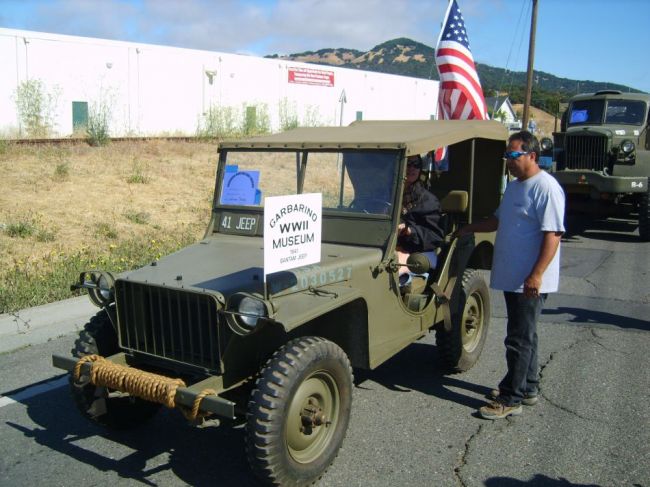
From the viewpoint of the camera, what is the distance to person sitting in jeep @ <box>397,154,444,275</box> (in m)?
4.54

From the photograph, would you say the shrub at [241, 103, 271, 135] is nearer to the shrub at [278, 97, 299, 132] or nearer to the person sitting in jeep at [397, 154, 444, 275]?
the shrub at [278, 97, 299, 132]

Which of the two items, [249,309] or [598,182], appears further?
[598,182]

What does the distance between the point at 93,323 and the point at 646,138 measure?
40.7 feet

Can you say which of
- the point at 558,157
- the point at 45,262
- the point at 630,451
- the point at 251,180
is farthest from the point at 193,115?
the point at 630,451

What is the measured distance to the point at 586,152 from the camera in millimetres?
12734

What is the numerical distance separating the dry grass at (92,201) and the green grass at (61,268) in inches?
1.9

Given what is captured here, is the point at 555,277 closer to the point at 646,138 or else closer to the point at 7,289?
the point at 7,289

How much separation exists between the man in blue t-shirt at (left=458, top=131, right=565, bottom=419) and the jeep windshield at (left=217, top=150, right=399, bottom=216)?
2.58 feet

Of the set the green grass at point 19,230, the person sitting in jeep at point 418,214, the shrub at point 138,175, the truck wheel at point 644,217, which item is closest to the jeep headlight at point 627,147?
the truck wheel at point 644,217

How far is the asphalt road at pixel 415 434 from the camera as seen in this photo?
346 cm

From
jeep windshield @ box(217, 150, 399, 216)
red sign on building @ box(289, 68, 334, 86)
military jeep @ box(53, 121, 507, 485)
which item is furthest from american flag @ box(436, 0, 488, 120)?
red sign on building @ box(289, 68, 334, 86)

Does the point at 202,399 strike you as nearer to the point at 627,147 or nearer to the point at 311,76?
the point at 627,147

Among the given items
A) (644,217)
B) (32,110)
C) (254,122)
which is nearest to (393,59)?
(254,122)

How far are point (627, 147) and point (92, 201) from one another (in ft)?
32.6
